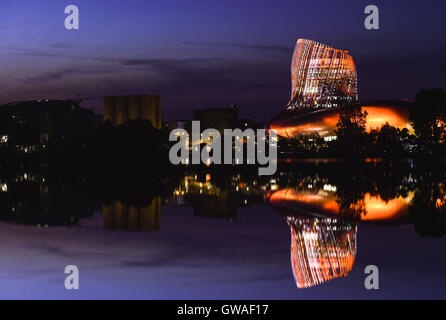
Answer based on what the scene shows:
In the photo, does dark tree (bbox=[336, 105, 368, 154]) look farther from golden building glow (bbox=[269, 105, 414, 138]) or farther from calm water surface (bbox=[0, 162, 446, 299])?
calm water surface (bbox=[0, 162, 446, 299])

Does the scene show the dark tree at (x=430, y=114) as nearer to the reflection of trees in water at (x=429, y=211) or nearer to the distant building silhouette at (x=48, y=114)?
the reflection of trees in water at (x=429, y=211)

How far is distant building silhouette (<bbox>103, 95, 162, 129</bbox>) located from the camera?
112 m

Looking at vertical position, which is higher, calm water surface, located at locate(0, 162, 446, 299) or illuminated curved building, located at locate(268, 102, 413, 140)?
calm water surface, located at locate(0, 162, 446, 299)

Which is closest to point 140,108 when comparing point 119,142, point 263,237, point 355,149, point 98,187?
point 355,149

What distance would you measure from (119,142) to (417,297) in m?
41.9

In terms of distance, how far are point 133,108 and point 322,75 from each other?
113 feet

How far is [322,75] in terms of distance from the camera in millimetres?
122062

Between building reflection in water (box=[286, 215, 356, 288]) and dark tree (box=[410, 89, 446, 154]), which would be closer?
building reflection in water (box=[286, 215, 356, 288])

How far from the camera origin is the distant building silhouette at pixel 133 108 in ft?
366

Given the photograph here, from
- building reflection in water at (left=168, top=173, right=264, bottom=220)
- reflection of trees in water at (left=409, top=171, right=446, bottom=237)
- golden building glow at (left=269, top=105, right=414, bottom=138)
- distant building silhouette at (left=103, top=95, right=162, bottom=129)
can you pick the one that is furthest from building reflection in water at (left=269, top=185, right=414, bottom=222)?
distant building silhouette at (left=103, top=95, right=162, bottom=129)

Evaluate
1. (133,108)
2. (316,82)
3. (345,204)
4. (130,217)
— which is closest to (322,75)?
(316,82)

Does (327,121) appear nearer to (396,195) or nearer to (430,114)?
(430,114)

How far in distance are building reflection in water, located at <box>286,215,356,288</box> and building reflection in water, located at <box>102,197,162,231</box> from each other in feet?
8.87
